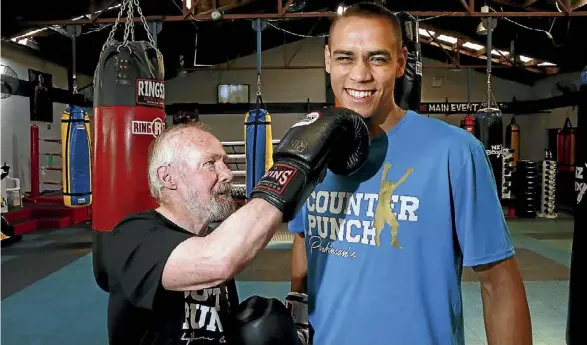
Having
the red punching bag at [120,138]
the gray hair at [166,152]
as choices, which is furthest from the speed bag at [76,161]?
the gray hair at [166,152]

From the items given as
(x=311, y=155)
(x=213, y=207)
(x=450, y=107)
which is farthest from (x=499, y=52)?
(x=311, y=155)

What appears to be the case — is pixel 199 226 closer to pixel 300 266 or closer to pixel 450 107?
pixel 300 266

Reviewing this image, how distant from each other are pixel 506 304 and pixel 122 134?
7.27 ft

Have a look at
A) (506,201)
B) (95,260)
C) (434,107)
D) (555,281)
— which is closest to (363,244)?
(95,260)

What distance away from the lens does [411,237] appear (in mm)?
1144

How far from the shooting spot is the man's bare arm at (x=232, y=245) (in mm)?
975

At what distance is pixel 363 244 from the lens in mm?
1190

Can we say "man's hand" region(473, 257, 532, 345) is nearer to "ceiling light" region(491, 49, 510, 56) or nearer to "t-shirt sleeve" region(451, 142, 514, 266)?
"t-shirt sleeve" region(451, 142, 514, 266)

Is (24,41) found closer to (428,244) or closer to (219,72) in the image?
(219,72)

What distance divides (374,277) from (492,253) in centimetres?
27

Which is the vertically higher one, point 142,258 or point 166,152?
point 166,152

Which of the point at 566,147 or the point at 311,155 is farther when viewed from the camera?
the point at 566,147

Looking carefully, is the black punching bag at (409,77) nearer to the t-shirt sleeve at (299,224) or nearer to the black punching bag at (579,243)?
the black punching bag at (579,243)

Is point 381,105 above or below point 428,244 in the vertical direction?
above
